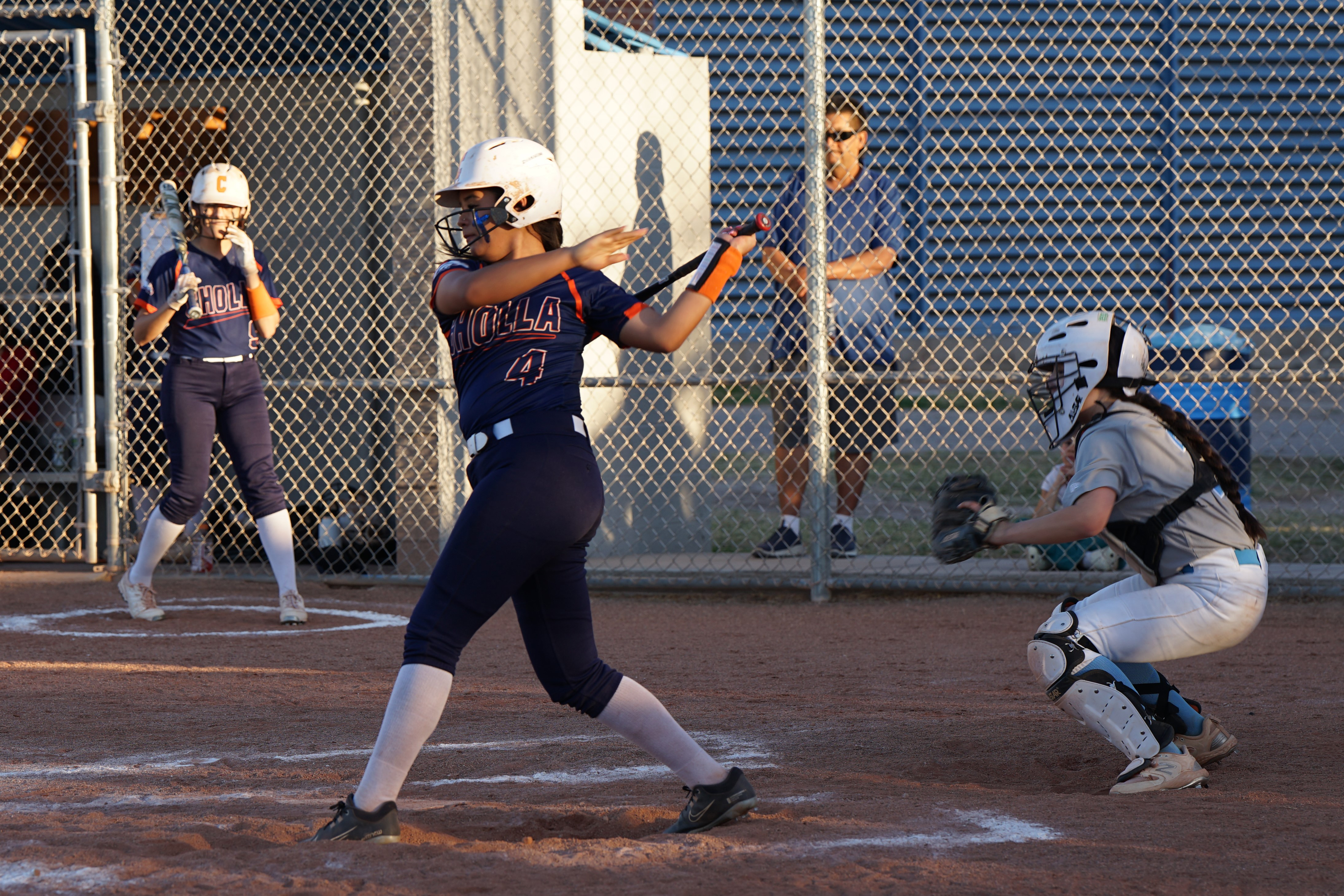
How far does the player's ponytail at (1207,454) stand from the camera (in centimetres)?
392

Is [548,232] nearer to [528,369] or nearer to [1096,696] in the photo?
[528,369]

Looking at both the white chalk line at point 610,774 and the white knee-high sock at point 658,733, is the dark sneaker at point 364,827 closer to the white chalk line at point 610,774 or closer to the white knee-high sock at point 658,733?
the white knee-high sock at point 658,733

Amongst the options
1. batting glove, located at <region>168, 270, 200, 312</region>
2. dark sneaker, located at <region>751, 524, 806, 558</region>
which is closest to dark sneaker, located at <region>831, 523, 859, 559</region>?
dark sneaker, located at <region>751, 524, 806, 558</region>

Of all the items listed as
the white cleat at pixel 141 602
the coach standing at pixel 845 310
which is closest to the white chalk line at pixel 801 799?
the coach standing at pixel 845 310

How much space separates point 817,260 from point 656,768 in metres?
3.82

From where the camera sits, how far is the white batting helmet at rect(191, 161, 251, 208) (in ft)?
20.5

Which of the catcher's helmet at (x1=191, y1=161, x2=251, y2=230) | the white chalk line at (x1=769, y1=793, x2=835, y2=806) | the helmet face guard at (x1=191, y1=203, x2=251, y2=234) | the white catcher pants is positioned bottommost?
the white chalk line at (x1=769, y1=793, x2=835, y2=806)

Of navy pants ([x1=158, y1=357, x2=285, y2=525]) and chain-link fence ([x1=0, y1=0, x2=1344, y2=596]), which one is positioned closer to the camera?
navy pants ([x1=158, y1=357, x2=285, y2=525])

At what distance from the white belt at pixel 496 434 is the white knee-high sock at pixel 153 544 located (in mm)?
3747

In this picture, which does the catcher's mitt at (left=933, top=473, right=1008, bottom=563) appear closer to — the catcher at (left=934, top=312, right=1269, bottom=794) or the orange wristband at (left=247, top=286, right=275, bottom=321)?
the catcher at (left=934, top=312, right=1269, bottom=794)

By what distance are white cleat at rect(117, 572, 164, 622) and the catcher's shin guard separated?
4.64m

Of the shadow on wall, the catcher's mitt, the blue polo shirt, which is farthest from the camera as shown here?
the shadow on wall

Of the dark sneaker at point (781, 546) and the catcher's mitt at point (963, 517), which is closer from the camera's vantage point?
the catcher's mitt at point (963, 517)

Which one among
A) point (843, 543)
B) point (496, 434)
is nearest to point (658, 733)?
point (496, 434)
